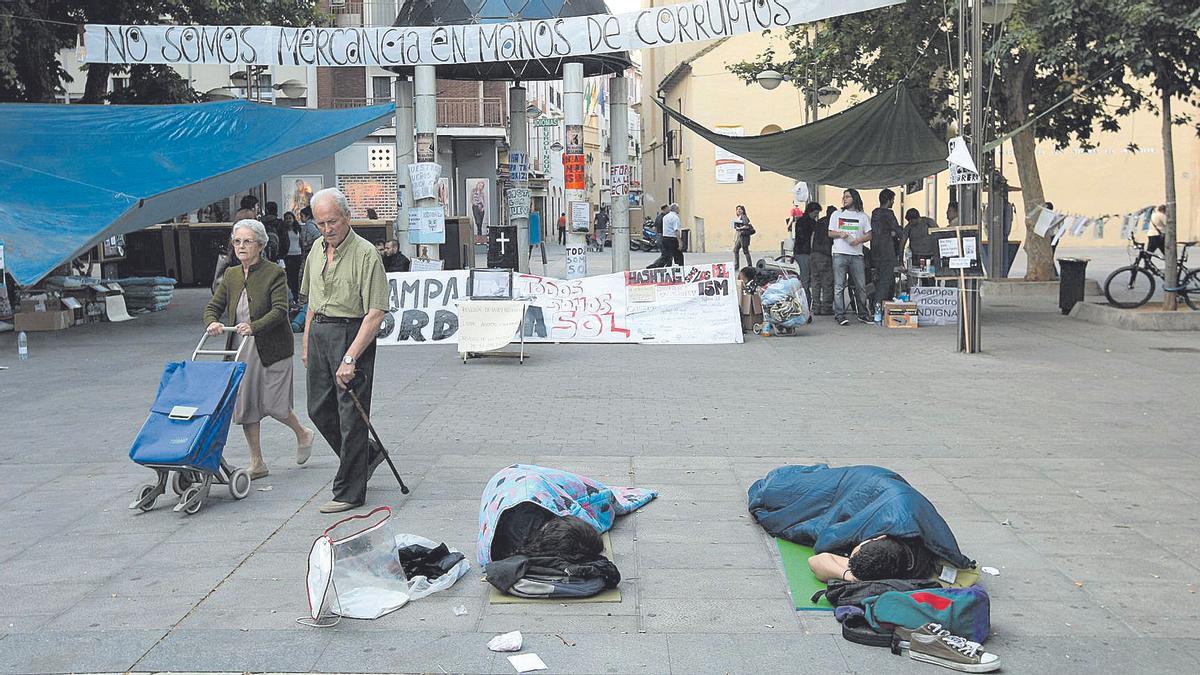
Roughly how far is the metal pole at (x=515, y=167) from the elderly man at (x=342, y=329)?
16.4 m

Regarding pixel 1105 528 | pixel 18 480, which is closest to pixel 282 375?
pixel 18 480

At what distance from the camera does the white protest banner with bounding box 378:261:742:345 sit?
1538cm

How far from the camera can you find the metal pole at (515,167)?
23.5 metres

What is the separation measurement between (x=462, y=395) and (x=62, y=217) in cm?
581

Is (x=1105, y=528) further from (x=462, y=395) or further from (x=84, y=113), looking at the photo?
(x=84, y=113)

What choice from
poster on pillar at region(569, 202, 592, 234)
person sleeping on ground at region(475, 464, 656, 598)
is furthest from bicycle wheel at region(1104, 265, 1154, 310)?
person sleeping on ground at region(475, 464, 656, 598)

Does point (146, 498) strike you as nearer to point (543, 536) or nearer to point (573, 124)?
point (543, 536)

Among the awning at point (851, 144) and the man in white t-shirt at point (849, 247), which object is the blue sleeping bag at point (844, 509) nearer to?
the man in white t-shirt at point (849, 247)

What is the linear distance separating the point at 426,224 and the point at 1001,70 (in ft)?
32.6

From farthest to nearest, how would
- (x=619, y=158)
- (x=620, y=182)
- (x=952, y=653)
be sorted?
1. (x=619, y=158)
2. (x=620, y=182)
3. (x=952, y=653)

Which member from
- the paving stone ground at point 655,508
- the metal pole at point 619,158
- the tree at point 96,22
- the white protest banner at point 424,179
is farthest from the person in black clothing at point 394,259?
the tree at point 96,22

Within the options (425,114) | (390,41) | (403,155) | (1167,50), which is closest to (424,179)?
(403,155)

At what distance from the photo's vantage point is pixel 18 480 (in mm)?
7832

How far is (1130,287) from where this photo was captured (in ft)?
62.3
